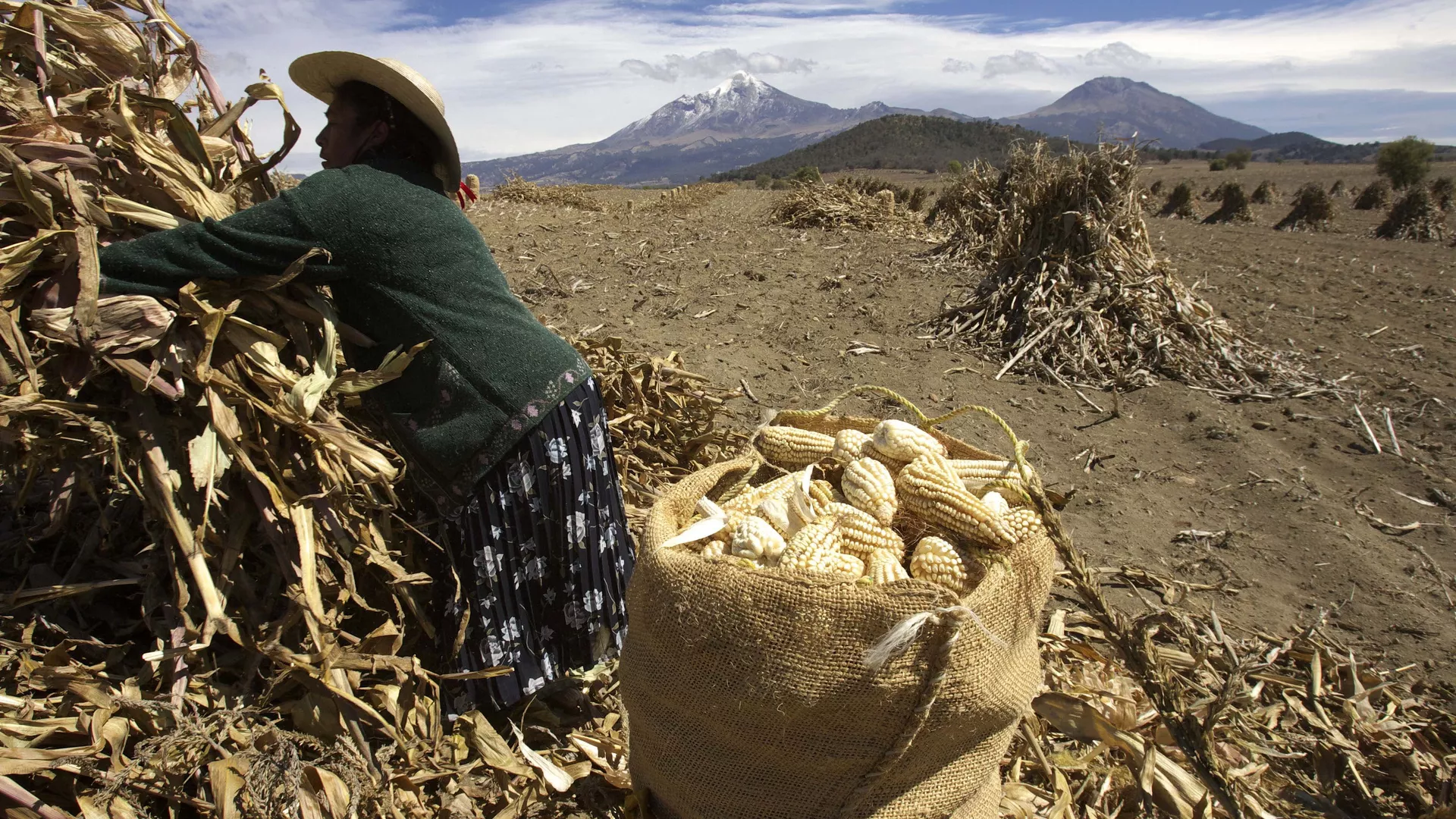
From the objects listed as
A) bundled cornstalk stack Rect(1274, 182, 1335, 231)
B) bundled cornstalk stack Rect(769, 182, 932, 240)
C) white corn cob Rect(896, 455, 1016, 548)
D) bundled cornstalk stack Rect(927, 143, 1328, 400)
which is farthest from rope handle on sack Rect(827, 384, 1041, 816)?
bundled cornstalk stack Rect(1274, 182, 1335, 231)

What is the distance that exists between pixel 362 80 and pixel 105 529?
4.95 feet

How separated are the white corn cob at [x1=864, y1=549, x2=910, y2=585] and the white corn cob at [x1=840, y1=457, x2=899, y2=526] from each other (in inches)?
4.4

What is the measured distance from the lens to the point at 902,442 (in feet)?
7.22

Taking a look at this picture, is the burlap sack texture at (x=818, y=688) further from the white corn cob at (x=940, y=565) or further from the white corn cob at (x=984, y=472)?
the white corn cob at (x=984, y=472)

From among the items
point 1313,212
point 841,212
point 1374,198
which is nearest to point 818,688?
point 841,212

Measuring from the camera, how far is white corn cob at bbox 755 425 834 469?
96.1 inches

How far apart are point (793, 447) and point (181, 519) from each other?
1743 mm

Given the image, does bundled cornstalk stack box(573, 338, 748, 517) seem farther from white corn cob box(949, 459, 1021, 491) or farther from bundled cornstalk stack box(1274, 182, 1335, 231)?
bundled cornstalk stack box(1274, 182, 1335, 231)

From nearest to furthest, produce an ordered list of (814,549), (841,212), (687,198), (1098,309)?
(814,549), (1098,309), (841,212), (687,198)

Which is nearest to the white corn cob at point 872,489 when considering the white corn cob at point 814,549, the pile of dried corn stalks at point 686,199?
the white corn cob at point 814,549

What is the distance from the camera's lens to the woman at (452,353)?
Result: 208 cm

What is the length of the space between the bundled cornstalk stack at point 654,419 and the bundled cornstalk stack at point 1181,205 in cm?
2240

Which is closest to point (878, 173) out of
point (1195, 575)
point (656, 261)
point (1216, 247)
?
point (1216, 247)

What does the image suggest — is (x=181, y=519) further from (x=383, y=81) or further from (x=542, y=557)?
(x=383, y=81)
